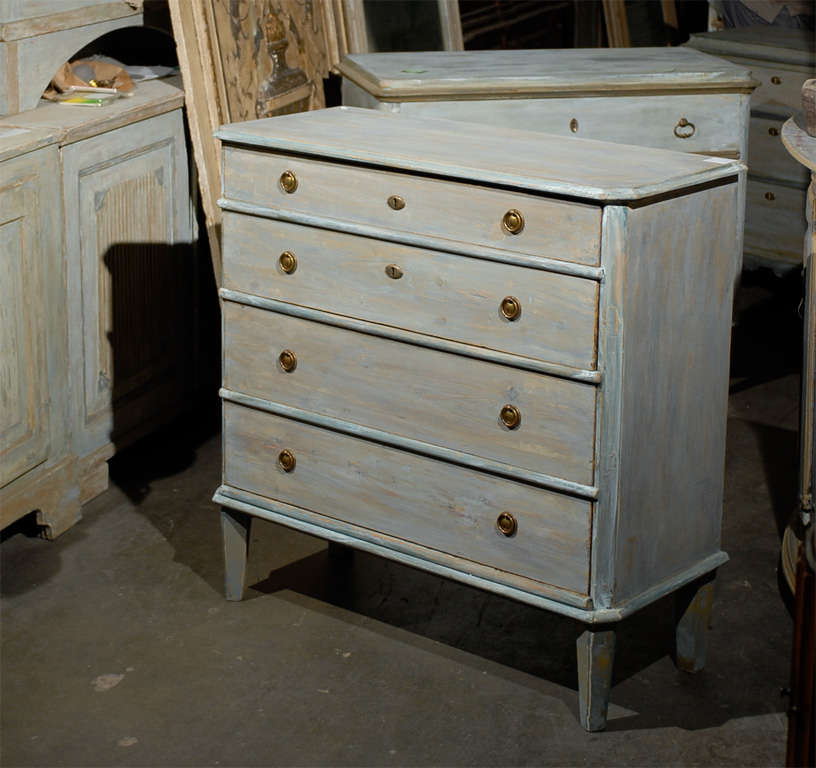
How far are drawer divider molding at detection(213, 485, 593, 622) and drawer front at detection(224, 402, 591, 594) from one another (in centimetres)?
1

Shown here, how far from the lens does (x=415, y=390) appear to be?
285 centimetres

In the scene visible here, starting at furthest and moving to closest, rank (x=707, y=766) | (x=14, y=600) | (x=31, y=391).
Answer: (x=31, y=391)
(x=14, y=600)
(x=707, y=766)

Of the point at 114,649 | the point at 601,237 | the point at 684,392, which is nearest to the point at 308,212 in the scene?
the point at 601,237

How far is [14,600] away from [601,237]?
5.94 feet

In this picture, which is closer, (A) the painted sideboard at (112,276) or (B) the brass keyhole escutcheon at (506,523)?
(B) the brass keyhole escutcheon at (506,523)

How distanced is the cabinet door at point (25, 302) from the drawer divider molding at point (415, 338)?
2.24 ft

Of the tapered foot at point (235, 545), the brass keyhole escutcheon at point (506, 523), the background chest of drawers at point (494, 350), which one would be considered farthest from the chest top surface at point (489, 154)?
the tapered foot at point (235, 545)

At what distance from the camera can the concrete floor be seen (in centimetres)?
278

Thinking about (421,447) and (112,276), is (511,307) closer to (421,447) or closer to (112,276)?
(421,447)

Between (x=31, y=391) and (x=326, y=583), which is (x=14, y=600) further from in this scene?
(x=326, y=583)

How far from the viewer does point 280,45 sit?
4203mm

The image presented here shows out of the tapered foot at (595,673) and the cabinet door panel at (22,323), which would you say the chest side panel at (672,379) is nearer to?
the tapered foot at (595,673)

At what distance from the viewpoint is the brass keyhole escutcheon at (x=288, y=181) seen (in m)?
2.91

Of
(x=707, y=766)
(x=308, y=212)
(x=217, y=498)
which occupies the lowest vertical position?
(x=707, y=766)
